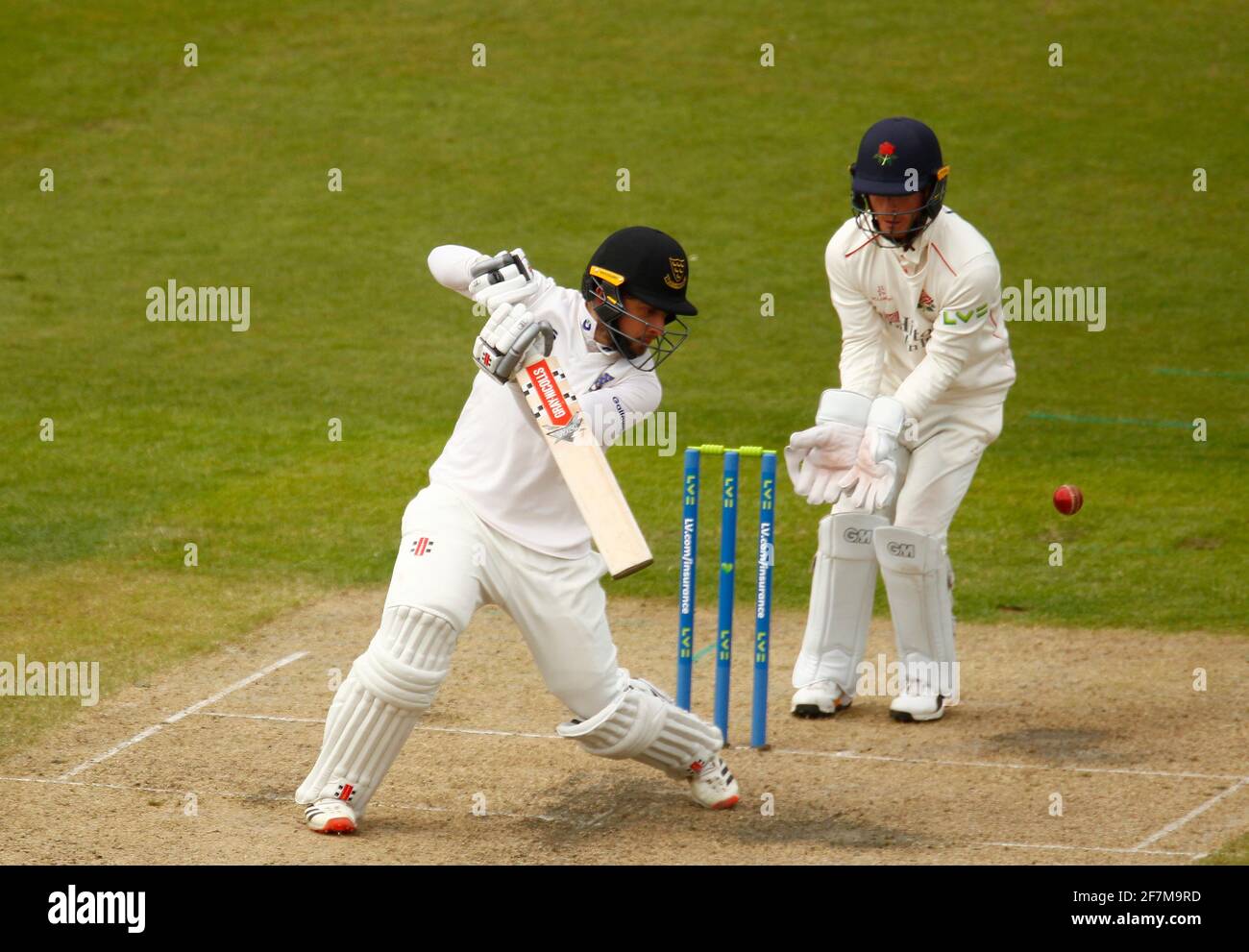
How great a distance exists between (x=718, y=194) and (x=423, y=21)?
15.1 feet

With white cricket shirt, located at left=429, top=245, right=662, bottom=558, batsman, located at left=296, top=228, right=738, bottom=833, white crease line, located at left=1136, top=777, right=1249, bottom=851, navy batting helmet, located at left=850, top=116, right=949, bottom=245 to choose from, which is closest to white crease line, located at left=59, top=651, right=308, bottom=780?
batsman, located at left=296, top=228, right=738, bottom=833

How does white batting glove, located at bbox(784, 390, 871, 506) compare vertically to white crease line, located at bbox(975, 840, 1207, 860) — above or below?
above

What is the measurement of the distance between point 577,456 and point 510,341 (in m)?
0.42

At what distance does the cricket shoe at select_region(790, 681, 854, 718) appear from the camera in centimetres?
727

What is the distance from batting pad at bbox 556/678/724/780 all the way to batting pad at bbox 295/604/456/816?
530 millimetres

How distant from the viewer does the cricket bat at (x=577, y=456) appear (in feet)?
18.3

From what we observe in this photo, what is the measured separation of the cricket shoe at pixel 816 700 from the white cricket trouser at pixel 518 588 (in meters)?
1.52

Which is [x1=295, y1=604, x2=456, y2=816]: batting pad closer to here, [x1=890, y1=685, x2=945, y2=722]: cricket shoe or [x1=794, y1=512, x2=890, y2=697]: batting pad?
[x1=794, y1=512, x2=890, y2=697]: batting pad

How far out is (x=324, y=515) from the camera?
9.82 metres

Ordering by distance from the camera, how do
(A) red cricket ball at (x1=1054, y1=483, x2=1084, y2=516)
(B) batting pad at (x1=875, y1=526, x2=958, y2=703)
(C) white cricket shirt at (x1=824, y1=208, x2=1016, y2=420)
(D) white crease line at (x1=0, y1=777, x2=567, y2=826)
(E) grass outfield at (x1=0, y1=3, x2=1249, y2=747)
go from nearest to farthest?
1. (D) white crease line at (x1=0, y1=777, x2=567, y2=826)
2. (C) white cricket shirt at (x1=824, y1=208, x2=1016, y2=420)
3. (B) batting pad at (x1=875, y1=526, x2=958, y2=703)
4. (A) red cricket ball at (x1=1054, y1=483, x2=1084, y2=516)
5. (E) grass outfield at (x1=0, y1=3, x2=1249, y2=747)

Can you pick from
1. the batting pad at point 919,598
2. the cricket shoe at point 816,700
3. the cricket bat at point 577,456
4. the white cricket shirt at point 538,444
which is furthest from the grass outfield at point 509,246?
the cricket bat at point 577,456

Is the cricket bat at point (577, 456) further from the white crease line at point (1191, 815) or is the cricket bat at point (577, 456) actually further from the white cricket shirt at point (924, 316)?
the white crease line at point (1191, 815)

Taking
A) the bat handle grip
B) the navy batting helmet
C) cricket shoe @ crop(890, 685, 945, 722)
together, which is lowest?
cricket shoe @ crop(890, 685, 945, 722)

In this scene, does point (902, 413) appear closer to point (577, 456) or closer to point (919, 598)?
point (919, 598)
